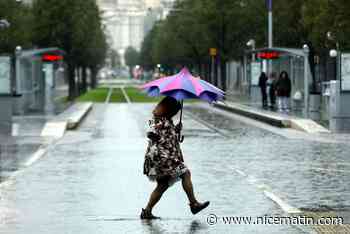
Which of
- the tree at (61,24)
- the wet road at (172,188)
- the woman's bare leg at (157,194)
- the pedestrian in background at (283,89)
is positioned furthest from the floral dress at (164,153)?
the tree at (61,24)

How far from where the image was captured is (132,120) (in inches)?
1599

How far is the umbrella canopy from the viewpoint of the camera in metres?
12.5

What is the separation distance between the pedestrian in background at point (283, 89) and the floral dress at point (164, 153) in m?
31.0

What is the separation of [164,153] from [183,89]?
2.69 feet

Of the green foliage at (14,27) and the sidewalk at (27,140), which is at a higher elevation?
the green foliage at (14,27)

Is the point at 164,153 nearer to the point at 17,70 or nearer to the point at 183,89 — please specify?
the point at 183,89

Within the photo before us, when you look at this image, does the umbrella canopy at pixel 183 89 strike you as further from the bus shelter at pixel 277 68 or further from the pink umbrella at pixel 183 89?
the bus shelter at pixel 277 68

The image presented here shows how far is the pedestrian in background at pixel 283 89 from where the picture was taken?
143 feet

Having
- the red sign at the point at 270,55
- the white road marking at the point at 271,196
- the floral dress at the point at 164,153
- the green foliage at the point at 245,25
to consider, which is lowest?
the white road marking at the point at 271,196

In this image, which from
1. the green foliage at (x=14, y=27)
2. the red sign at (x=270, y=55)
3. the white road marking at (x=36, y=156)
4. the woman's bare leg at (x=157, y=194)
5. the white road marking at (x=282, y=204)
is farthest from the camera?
the green foliage at (x=14, y=27)

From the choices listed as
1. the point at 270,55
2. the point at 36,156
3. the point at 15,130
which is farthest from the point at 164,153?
the point at 270,55

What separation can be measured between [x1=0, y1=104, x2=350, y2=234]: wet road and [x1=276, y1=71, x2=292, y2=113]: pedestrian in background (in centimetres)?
1470

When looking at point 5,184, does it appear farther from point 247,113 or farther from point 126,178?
point 247,113

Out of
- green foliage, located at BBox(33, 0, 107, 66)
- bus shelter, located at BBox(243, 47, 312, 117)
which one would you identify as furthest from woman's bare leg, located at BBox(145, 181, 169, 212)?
green foliage, located at BBox(33, 0, 107, 66)
